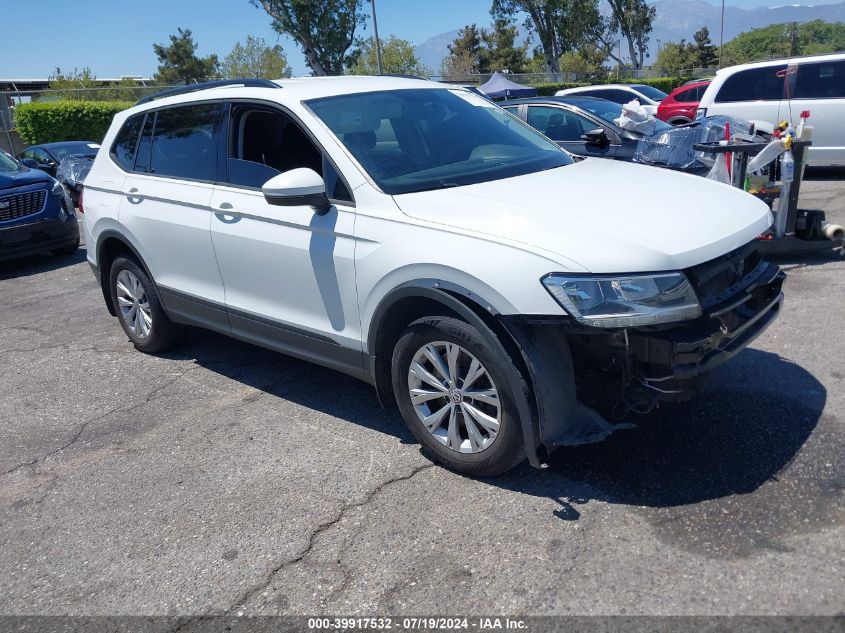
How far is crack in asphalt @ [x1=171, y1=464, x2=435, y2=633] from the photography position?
118 inches

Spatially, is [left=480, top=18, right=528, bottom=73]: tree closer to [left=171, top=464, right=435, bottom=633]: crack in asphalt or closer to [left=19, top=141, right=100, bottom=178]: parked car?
[left=19, top=141, right=100, bottom=178]: parked car

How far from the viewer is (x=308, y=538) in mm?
3404

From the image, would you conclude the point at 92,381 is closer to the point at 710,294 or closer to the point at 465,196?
the point at 465,196

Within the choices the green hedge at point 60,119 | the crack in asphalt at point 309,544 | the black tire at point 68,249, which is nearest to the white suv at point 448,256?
the crack in asphalt at point 309,544

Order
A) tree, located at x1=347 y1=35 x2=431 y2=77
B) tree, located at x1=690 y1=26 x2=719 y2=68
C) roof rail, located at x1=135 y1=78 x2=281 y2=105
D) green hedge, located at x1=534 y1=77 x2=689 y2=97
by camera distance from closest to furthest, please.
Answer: roof rail, located at x1=135 y1=78 x2=281 y2=105 < green hedge, located at x1=534 y1=77 x2=689 y2=97 < tree, located at x1=347 y1=35 x2=431 y2=77 < tree, located at x1=690 y1=26 x2=719 y2=68

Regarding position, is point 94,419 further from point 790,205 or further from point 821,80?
point 821,80

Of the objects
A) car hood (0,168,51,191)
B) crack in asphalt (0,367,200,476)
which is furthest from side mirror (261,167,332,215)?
car hood (0,168,51,191)

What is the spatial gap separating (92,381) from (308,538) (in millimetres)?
2947

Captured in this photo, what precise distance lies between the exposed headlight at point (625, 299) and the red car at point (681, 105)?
45.0 ft

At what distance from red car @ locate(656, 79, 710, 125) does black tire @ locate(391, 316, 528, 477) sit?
44.7 ft

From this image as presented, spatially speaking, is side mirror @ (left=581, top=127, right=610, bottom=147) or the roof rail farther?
side mirror @ (left=581, top=127, right=610, bottom=147)

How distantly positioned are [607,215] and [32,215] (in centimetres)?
871

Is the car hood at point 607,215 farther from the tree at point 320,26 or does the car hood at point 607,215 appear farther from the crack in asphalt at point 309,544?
the tree at point 320,26

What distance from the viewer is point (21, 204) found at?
9773 mm
